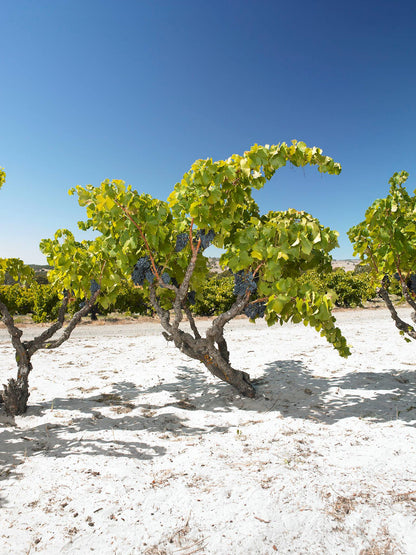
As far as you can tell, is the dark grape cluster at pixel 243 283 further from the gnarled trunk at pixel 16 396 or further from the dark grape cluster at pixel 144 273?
the gnarled trunk at pixel 16 396

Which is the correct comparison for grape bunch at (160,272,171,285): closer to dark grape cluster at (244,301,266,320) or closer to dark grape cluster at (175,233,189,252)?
dark grape cluster at (175,233,189,252)

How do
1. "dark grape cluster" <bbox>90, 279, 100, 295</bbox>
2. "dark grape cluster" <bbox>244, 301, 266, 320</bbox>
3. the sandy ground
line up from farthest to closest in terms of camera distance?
1. "dark grape cluster" <bbox>90, 279, 100, 295</bbox>
2. "dark grape cluster" <bbox>244, 301, 266, 320</bbox>
3. the sandy ground

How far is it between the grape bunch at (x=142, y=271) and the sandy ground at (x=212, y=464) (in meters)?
2.16

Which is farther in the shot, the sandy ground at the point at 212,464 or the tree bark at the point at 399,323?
the tree bark at the point at 399,323

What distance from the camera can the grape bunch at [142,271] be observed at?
4.81m

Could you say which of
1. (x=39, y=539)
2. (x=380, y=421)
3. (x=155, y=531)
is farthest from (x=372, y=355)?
(x=39, y=539)

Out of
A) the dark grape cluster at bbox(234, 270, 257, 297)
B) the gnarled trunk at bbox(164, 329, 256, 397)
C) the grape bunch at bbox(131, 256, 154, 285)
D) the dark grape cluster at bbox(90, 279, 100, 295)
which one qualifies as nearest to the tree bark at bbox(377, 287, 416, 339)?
the dark grape cluster at bbox(234, 270, 257, 297)

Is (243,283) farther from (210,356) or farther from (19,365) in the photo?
(19,365)

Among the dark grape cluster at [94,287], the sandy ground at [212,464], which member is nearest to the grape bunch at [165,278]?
the dark grape cluster at [94,287]

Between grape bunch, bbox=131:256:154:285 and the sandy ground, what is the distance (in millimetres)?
2161

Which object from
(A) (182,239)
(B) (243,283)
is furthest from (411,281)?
(A) (182,239)

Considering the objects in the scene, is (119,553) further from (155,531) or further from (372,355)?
(372,355)

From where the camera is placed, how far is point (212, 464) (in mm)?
3432

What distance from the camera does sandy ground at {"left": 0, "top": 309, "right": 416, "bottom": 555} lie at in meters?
2.42
